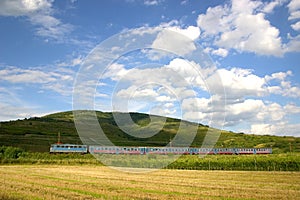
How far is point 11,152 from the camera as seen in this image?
198ft

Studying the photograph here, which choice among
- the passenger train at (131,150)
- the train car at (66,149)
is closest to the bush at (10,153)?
the train car at (66,149)

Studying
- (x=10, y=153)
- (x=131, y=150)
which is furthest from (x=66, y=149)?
(x=131, y=150)

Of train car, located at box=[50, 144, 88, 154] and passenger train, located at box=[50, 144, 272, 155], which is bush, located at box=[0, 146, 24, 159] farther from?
passenger train, located at box=[50, 144, 272, 155]

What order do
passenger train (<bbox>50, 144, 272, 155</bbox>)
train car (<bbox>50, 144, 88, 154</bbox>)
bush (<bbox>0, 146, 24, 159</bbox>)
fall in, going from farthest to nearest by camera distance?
train car (<bbox>50, 144, 88, 154</bbox>)
passenger train (<bbox>50, 144, 272, 155</bbox>)
bush (<bbox>0, 146, 24, 159</bbox>)

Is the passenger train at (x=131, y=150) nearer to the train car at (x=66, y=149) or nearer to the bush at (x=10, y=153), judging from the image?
the train car at (x=66, y=149)

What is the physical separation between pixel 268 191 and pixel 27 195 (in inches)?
541

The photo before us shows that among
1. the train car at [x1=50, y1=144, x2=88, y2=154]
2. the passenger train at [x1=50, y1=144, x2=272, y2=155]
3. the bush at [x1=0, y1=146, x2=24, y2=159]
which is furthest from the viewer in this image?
the train car at [x1=50, y1=144, x2=88, y2=154]

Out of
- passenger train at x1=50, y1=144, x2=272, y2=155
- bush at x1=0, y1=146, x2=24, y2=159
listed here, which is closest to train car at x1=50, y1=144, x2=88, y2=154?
passenger train at x1=50, y1=144, x2=272, y2=155

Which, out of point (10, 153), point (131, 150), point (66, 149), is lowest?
point (10, 153)

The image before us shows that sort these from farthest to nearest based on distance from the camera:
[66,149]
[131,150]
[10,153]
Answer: [66,149]
[131,150]
[10,153]

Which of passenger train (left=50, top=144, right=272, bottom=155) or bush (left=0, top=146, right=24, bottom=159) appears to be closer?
bush (left=0, top=146, right=24, bottom=159)

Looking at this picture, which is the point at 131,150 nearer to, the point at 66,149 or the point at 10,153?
the point at 66,149

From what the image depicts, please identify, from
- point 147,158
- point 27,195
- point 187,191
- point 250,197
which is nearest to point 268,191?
point 250,197

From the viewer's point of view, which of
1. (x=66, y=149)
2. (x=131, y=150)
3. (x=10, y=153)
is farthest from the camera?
(x=66, y=149)
